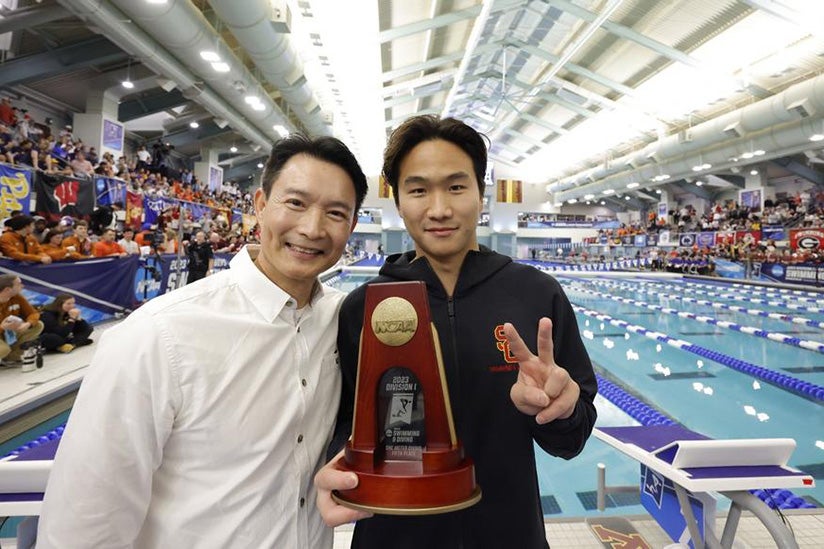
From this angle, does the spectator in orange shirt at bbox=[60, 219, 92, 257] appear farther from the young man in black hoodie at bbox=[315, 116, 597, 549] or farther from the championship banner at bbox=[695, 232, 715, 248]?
the championship banner at bbox=[695, 232, 715, 248]

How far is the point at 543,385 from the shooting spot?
94cm

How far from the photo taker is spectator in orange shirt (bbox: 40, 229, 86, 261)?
17.3 feet

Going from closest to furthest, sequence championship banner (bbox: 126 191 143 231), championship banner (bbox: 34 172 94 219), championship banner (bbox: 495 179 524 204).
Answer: championship banner (bbox: 34 172 94 219)
championship banner (bbox: 126 191 143 231)
championship banner (bbox: 495 179 524 204)

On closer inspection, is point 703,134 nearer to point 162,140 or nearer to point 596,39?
point 596,39

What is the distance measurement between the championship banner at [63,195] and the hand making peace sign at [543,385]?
7.74 metres

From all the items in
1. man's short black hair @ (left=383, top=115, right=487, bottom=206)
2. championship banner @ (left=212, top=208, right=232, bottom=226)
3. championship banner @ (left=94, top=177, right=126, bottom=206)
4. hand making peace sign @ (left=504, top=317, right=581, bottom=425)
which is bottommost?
hand making peace sign @ (left=504, top=317, right=581, bottom=425)

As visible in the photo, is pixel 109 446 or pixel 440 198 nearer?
pixel 109 446

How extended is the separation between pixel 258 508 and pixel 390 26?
474 inches

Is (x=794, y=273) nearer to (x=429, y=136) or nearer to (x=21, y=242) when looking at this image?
(x=429, y=136)

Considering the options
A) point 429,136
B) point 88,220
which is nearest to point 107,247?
point 88,220

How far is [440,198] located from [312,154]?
350 millimetres

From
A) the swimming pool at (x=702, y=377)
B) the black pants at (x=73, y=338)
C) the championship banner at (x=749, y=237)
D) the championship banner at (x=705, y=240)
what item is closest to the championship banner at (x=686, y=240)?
the championship banner at (x=705, y=240)

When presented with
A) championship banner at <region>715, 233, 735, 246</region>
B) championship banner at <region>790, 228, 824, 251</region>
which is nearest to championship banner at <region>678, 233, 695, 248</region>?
championship banner at <region>715, 233, 735, 246</region>

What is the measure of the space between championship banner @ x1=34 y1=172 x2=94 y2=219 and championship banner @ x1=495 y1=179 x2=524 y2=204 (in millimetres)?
26337
